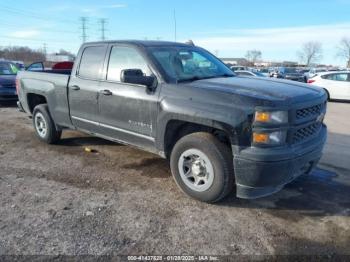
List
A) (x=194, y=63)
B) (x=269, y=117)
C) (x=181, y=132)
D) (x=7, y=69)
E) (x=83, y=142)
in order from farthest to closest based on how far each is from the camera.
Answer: (x=7, y=69) < (x=83, y=142) < (x=194, y=63) < (x=181, y=132) < (x=269, y=117)

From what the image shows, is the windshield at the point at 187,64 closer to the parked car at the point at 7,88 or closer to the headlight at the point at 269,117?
the headlight at the point at 269,117

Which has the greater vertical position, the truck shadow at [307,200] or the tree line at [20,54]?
the tree line at [20,54]

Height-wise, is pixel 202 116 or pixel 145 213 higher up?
pixel 202 116

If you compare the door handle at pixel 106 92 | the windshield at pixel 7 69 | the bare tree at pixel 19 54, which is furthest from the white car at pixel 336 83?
the bare tree at pixel 19 54

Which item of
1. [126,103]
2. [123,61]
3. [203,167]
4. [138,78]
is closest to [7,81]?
[123,61]

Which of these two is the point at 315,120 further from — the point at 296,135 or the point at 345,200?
the point at 345,200

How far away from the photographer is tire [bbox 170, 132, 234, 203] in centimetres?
Result: 386

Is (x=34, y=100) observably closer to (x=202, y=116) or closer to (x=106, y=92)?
(x=106, y=92)

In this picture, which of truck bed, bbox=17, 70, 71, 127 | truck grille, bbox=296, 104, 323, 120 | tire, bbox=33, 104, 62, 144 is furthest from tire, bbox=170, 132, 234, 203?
tire, bbox=33, 104, 62, 144

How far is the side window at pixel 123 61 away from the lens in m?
4.65

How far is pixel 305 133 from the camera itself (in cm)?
396

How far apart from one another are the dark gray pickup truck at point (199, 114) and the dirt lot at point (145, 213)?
14.3 inches

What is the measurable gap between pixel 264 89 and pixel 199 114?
2.59 feet

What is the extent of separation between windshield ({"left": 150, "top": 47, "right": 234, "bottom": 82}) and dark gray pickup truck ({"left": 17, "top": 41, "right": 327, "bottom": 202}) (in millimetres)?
19
